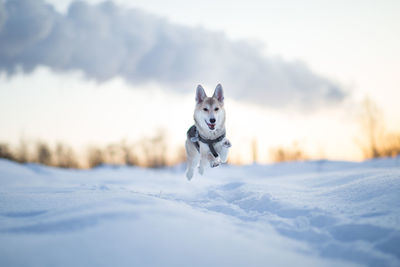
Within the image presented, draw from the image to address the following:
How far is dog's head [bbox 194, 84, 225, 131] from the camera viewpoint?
15.2 ft

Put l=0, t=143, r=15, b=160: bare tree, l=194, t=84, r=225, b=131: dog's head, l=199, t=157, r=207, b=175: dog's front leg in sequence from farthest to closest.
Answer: l=0, t=143, r=15, b=160: bare tree
l=199, t=157, r=207, b=175: dog's front leg
l=194, t=84, r=225, b=131: dog's head

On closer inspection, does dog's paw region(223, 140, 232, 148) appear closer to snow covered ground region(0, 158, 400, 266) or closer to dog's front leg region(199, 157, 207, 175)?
dog's front leg region(199, 157, 207, 175)

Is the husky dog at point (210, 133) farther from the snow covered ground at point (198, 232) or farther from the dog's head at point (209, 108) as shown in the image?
the snow covered ground at point (198, 232)

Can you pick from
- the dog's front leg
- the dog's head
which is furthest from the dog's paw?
the dog's front leg

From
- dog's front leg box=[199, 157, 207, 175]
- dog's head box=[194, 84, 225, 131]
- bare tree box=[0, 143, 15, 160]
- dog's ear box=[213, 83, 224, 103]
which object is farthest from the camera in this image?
bare tree box=[0, 143, 15, 160]

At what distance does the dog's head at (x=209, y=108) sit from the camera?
15.2 ft

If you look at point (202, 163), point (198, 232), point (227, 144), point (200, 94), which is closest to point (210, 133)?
point (227, 144)

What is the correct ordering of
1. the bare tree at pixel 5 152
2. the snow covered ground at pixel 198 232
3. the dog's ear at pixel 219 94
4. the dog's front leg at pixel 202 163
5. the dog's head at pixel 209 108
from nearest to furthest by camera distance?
the snow covered ground at pixel 198 232, the dog's head at pixel 209 108, the dog's front leg at pixel 202 163, the dog's ear at pixel 219 94, the bare tree at pixel 5 152

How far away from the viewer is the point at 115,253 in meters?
2.13

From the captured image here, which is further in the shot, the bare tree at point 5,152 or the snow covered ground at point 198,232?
the bare tree at point 5,152

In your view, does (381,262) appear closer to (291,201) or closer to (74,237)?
(291,201)

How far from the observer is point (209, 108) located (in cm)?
477

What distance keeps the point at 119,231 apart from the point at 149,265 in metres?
0.53

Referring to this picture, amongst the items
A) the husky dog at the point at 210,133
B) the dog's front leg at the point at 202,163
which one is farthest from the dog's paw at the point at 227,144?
the dog's front leg at the point at 202,163
